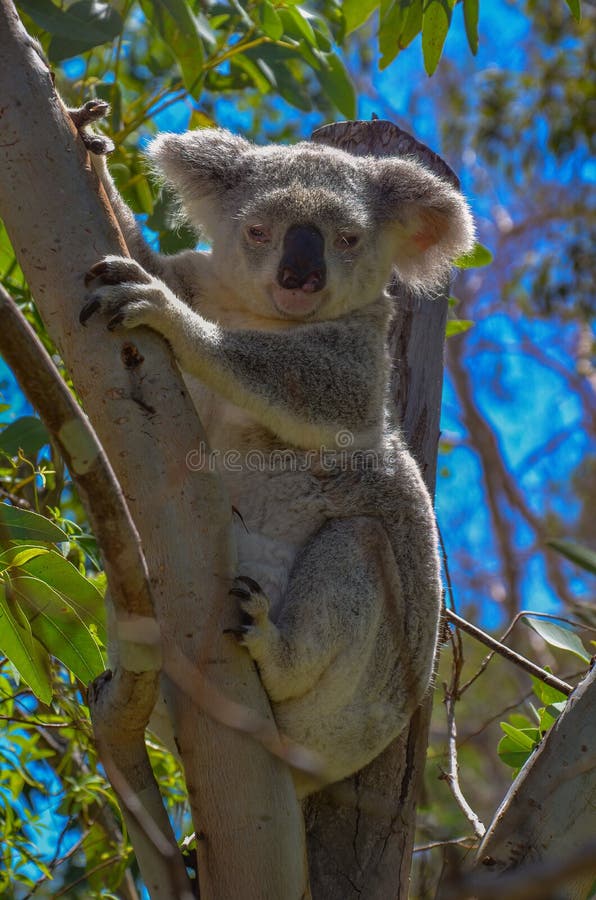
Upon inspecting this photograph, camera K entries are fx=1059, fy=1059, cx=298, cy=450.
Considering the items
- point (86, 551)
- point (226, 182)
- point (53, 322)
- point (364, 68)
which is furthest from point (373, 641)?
point (364, 68)

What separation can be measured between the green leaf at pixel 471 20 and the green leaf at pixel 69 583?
1.62 m

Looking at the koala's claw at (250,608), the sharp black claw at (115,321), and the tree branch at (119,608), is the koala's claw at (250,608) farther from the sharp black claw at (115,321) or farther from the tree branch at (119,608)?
the sharp black claw at (115,321)

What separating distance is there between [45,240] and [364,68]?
11148 mm

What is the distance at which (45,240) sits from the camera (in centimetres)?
192

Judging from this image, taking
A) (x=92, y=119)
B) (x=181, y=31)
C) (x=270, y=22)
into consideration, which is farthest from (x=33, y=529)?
(x=270, y=22)

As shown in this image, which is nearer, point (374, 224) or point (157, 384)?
point (157, 384)

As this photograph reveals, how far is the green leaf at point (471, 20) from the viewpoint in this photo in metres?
2.58

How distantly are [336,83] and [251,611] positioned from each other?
2.03 meters

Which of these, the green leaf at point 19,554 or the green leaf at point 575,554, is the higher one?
the green leaf at point 19,554

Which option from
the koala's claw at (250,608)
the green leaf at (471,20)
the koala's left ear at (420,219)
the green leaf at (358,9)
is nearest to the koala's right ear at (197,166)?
the koala's left ear at (420,219)

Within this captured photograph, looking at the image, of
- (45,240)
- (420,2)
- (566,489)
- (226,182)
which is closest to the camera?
(45,240)

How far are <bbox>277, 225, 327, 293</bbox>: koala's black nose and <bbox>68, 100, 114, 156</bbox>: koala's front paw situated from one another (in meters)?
0.64

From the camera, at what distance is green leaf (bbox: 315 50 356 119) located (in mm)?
3441

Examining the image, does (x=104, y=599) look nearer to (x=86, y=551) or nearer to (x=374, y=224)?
(x=86, y=551)
